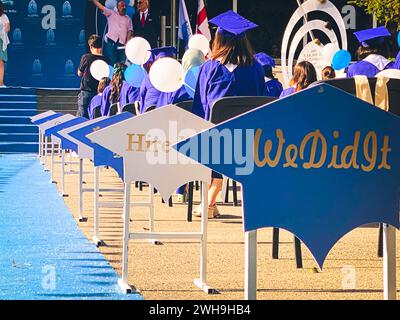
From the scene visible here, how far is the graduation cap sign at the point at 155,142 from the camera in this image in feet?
21.3

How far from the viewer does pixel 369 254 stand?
27.0ft

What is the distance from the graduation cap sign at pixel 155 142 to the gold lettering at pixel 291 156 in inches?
81.1

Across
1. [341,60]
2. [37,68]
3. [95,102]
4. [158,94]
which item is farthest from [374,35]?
[37,68]

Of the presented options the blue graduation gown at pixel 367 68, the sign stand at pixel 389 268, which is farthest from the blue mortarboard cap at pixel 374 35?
the sign stand at pixel 389 268

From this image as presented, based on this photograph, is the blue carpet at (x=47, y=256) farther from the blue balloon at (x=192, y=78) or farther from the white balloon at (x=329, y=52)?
the white balloon at (x=329, y=52)

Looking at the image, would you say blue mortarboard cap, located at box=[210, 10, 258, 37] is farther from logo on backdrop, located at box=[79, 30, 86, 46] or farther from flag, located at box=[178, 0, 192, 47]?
logo on backdrop, located at box=[79, 30, 86, 46]

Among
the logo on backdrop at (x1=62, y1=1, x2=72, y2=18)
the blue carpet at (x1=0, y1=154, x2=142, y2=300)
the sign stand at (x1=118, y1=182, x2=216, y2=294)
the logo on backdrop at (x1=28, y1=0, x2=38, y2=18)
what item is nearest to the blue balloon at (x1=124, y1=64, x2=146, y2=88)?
the blue carpet at (x1=0, y1=154, x2=142, y2=300)

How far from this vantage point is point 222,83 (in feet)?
35.3

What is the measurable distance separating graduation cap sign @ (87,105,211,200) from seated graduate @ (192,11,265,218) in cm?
385

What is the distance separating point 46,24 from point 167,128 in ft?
82.7

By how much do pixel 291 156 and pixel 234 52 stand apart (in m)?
6.45

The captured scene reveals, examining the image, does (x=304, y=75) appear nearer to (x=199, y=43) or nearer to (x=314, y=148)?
(x=199, y=43)
